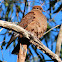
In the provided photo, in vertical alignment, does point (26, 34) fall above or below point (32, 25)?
below

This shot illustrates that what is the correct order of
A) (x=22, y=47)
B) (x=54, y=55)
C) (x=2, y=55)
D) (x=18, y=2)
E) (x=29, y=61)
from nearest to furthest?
(x=54, y=55) < (x=22, y=47) < (x=2, y=55) < (x=29, y=61) < (x=18, y=2)

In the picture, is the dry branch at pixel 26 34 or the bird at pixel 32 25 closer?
the dry branch at pixel 26 34

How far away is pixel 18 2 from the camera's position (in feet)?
10.6

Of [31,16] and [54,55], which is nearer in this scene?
[54,55]

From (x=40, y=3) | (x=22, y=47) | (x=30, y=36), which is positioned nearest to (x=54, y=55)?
(x=30, y=36)

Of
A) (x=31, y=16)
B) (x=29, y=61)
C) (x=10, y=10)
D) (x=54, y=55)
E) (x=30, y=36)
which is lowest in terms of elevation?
(x=29, y=61)

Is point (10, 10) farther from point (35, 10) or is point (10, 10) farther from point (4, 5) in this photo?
point (35, 10)

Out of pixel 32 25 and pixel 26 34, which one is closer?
pixel 26 34

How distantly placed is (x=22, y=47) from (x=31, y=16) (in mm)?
639

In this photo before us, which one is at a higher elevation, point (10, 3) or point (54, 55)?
point (10, 3)

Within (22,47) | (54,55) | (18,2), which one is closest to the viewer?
(54,55)

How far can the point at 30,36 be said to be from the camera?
1831 mm

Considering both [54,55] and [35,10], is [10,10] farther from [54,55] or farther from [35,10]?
[54,55]

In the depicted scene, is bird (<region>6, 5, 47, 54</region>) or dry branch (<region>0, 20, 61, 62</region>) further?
bird (<region>6, 5, 47, 54</region>)
